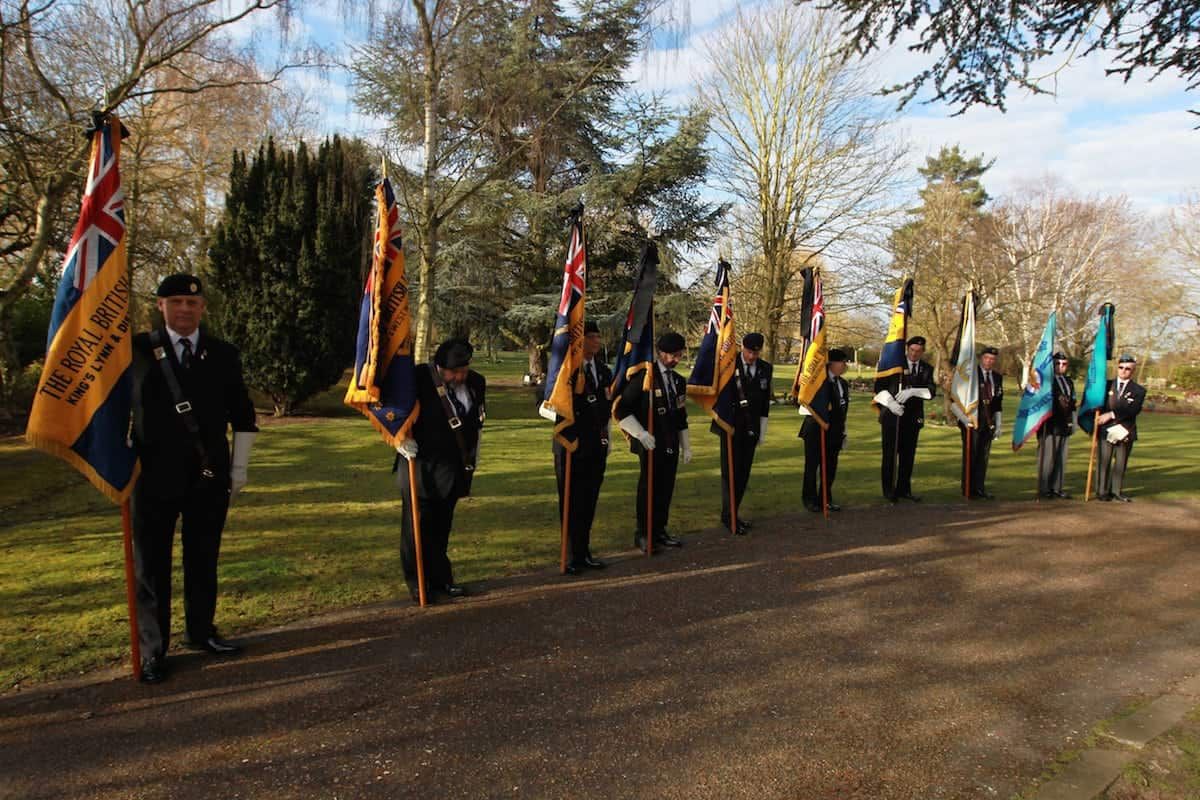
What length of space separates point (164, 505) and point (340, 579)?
1.92 m

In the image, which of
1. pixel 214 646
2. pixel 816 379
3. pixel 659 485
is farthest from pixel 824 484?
pixel 214 646

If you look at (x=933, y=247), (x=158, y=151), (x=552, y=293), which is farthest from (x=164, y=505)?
(x=933, y=247)

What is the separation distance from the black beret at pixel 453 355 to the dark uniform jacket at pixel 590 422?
109 centimetres

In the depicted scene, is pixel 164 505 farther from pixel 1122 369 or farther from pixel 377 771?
pixel 1122 369

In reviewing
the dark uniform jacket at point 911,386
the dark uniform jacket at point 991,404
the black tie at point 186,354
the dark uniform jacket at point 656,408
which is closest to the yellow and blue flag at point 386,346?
the black tie at point 186,354

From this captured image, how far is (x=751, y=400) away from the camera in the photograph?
26.5 feet

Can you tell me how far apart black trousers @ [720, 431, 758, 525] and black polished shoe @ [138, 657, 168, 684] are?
5.36 m

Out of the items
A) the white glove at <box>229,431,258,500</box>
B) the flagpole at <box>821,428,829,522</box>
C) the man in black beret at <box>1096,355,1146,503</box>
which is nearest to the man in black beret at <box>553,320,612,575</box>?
the white glove at <box>229,431,258,500</box>

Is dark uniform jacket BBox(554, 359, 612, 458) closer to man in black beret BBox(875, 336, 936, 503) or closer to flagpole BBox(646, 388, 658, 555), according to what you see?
flagpole BBox(646, 388, 658, 555)

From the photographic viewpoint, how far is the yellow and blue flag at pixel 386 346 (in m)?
5.22

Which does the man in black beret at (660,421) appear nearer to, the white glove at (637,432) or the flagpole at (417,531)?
the white glove at (637,432)

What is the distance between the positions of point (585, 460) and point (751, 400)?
247cm

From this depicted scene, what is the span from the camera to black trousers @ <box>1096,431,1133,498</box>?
998 centimetres

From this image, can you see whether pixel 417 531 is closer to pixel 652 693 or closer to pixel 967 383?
pixel 652 693
